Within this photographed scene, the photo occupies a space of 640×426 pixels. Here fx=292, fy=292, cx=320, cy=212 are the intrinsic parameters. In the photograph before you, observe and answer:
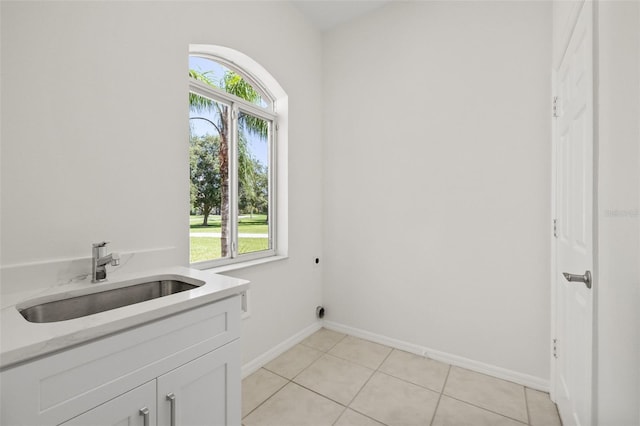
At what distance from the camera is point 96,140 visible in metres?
1.38

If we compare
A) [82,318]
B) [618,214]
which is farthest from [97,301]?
[618,214]

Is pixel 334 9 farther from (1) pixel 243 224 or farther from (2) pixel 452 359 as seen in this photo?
(2) pixel 452 359

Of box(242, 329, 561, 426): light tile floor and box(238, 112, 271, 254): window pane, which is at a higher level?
box(238, 112, 271, 254): window pane

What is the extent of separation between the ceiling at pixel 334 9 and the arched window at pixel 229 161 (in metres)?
0.86

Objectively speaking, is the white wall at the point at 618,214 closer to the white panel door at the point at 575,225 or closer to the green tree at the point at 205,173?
the white panel door at the point at 575,225

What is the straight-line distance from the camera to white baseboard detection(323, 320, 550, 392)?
2018mm

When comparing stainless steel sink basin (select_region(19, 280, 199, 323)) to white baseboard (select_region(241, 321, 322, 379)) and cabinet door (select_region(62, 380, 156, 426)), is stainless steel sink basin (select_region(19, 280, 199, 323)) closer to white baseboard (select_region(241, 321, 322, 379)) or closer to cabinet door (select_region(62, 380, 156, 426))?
cabinet door (select_region(62, 380, 156, 426))

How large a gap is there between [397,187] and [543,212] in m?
1.04

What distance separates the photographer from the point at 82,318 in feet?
2.91

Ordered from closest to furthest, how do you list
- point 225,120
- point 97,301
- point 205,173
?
point 97,301
point 205,173
point 225,120

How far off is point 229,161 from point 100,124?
91 centimetres

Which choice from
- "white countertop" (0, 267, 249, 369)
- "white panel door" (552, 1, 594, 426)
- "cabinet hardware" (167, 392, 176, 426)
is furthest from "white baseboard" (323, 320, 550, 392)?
"cabinet hardware" (167, 392, 176, 426)

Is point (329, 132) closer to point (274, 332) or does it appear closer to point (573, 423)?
point (274, 332)

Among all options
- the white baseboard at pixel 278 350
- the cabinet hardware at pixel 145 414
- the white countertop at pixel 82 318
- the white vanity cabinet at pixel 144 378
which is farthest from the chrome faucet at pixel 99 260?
the white baseboard at pixel 278 350
